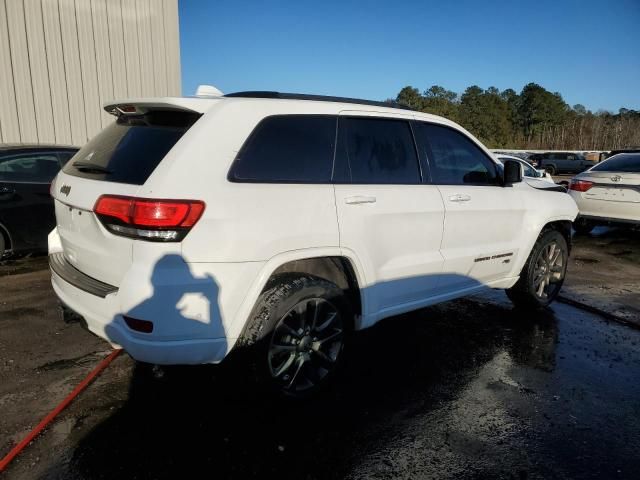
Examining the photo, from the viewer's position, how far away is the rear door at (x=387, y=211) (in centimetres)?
299

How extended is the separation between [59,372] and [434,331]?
303cm

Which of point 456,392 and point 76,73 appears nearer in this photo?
point 456,392

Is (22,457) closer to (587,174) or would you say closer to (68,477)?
(68,477)

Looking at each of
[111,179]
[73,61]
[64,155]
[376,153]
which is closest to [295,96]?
[376,153]

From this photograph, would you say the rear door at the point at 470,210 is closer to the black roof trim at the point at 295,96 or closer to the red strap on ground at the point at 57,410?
the black roof trim at the point at 295,96

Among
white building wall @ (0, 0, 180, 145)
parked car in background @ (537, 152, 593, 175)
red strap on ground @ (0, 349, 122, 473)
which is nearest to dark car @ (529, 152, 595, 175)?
parked car in background @ (537, 152, 593, 175)

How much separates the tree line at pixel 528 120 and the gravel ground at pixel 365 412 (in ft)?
194

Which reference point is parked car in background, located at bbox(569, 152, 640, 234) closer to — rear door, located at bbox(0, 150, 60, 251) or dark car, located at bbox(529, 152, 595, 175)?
rear door, located at bbox(0, 150, 60, 251)

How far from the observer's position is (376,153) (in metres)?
3.27

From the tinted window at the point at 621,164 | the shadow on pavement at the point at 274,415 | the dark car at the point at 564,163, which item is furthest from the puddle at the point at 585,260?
the dark car at the point at 564,163

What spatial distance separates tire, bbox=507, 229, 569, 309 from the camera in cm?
462

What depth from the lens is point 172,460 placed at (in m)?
2.38

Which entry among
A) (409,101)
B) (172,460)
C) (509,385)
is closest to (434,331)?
(509,385)

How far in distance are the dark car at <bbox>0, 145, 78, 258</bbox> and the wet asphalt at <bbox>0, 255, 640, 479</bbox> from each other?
8.17 ft
